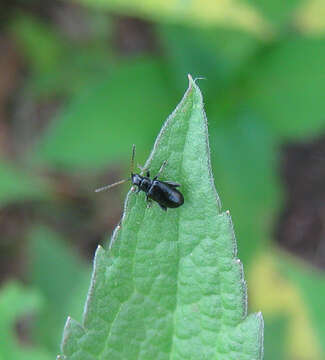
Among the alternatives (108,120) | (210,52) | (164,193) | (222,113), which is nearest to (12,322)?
(164,193)

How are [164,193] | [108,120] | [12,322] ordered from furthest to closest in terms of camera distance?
[108,120] < [12,322] < [164,193]

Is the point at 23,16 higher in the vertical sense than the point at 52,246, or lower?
higher

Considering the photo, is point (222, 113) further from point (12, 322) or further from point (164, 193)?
point (164, 193)

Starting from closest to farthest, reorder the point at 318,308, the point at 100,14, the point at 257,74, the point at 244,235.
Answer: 1. the point at 318,308
2. the point at 257,74
3. the point at 244,235
4. the point at 100,14

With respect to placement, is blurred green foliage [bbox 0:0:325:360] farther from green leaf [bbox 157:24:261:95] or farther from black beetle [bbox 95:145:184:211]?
black beetle [bbox 95:145:184:211]

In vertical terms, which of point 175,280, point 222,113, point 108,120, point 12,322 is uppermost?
point 222,113

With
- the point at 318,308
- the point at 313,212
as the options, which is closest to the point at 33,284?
the point at 318,308

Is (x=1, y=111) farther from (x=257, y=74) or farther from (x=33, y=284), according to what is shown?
(x=257, y=74)

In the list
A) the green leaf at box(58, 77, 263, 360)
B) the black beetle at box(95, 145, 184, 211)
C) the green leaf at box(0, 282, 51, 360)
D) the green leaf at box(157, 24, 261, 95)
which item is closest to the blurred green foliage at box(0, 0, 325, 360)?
the green leaf at box(157, 24, 261, 95)
